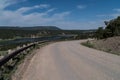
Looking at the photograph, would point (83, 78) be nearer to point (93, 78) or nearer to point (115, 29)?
point (93, 78)

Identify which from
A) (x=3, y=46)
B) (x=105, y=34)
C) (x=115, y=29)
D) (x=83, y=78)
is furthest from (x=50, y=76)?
(x=105, y=34)

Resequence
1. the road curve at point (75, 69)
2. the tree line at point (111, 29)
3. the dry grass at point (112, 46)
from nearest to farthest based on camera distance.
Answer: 1. the road curve at point (75, 69)
2. the dry grass at point (112, 46)
3. the tree line at point (111, 29)

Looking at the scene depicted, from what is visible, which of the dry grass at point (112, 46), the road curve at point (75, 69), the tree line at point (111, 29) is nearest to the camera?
the road curve at point (75, 69)

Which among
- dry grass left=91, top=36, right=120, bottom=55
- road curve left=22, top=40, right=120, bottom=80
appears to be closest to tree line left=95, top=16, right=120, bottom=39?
dry grass left=91, top=36, right=120, bottom=55

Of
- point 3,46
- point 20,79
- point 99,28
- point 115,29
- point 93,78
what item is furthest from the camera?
point 99,28

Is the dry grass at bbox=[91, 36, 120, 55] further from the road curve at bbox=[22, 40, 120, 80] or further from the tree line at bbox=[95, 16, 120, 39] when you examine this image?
the tree line at bbox=[95, 16, 120, 39]

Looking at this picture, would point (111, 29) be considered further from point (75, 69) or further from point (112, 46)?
point (75, 69)

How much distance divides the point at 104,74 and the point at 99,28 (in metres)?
47.5

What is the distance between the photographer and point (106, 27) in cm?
5347

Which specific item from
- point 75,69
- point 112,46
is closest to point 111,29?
point 112,46

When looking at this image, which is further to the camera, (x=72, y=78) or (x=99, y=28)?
(x=99, y=28)

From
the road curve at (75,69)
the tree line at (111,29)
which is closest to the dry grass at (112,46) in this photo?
the road curve at (75,69)

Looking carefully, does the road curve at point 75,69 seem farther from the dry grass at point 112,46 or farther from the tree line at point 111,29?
the tree line at point 111,29

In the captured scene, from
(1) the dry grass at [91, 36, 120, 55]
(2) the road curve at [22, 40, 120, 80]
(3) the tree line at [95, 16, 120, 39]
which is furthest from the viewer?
(3) the tree line at [95, 16, 120, 39]
